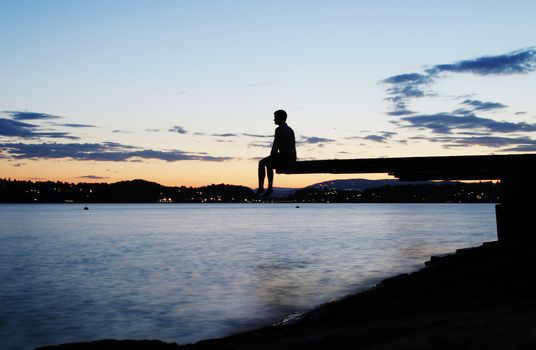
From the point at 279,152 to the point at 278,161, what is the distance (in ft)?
0.86

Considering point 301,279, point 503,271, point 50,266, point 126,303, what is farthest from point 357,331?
point 50,266

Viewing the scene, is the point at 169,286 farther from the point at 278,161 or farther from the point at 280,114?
the point at 280,114

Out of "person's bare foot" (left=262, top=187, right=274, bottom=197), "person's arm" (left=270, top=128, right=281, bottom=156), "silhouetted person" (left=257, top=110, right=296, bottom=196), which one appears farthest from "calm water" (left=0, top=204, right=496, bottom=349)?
"person's arm" (left=270, top=128, right=281, bottom=156)

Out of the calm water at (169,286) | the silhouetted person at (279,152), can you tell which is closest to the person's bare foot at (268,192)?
A: the silhouetted person at (279,152)

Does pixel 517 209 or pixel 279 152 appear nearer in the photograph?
pixel 517 209

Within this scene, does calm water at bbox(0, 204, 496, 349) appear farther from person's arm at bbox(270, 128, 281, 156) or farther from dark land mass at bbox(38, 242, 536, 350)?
dark land mass at bbox(38, 242, 536, 350)

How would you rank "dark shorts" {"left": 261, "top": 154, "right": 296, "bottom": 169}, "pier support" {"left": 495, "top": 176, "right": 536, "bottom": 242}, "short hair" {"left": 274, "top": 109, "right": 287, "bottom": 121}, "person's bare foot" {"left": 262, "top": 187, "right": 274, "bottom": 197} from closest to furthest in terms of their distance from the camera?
"pier support" {"left": 495, "top": 176, "right": 536, "bottom": 242}
"short hair" {"left": 274, "top": 109, "right": 287, "bottom": 121}
"person's bare foot" {"left": 262, "top": 187, "right": 274, "bottom": 197}
"dark shorts" {"left": 261, "top": 154, "right": 296, "bottom": 169}

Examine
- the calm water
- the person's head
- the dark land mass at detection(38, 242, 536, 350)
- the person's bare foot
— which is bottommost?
the calm water

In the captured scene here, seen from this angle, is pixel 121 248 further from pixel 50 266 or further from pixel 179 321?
pixel 179 321

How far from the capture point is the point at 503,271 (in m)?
8.60

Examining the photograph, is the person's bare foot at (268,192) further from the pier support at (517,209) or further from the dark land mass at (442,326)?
the pier support at (517,209)

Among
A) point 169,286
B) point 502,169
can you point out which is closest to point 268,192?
point 502,169

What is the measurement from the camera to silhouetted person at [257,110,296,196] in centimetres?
1357

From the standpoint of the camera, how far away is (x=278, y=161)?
1391 centimetres
